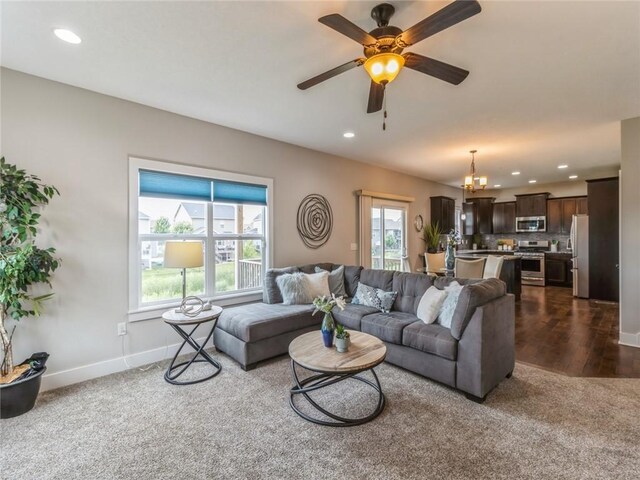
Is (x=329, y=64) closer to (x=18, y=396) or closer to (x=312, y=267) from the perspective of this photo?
(x=312, y=267)

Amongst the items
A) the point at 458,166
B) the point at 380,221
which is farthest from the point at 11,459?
the point at 458,166

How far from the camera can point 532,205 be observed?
28.0ft

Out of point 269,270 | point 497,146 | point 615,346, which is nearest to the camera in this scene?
point 615,346

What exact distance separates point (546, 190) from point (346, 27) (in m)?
9.34

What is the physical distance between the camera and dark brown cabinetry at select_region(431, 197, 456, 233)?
772 centimetres

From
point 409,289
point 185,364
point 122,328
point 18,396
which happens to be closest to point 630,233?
point 409,289

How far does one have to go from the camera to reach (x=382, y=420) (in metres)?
2.25

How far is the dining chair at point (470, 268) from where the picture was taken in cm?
504

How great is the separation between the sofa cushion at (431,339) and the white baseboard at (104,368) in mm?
2570

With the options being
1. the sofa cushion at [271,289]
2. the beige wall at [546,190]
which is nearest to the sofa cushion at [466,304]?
the sofa cushion at [271,289]

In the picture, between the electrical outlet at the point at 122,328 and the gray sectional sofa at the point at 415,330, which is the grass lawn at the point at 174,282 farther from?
the gray sectional sofa at the point at 415,330

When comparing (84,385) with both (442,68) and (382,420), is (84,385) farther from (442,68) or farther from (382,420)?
(442,68)

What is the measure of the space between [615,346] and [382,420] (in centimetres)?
343

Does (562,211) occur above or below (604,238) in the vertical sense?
above
